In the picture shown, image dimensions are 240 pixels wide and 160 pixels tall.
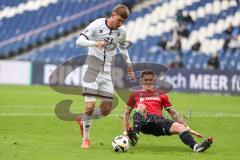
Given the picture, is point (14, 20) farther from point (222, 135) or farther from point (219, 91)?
point (222, 135)

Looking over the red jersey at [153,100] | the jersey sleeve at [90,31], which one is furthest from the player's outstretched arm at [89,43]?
the red jersey at [153,100]

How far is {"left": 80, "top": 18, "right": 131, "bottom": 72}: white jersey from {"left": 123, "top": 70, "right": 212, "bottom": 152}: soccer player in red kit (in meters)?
0.78

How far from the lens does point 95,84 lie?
42.5 ft

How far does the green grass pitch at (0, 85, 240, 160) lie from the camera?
11.6m

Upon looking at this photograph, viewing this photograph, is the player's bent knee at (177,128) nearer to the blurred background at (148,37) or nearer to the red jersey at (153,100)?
the red jersey at (153,100)

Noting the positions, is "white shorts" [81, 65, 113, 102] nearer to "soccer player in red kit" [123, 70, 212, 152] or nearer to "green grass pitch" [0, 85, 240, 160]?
"soccer player in red kit" [123, 70, 212, 152]

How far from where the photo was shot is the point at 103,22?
12.8m

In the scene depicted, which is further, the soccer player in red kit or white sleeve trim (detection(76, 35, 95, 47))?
the soccer player in red kit

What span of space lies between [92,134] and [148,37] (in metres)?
23.2

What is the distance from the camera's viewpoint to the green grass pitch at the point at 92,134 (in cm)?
1163

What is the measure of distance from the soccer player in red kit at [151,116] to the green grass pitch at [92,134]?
1.05 ft

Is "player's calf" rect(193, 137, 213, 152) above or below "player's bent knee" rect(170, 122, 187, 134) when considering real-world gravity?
below

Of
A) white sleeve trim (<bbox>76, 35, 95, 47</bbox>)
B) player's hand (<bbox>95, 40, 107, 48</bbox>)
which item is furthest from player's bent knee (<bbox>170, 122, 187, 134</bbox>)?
white sleeve trim (<bbox>76, 35, 95, 47</bbox>)

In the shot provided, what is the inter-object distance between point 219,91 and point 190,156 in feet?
69.8
